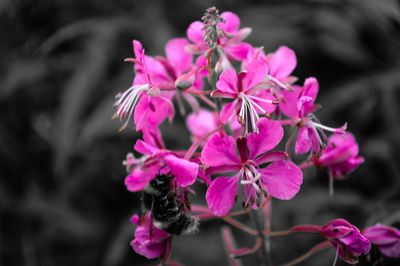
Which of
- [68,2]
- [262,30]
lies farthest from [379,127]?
[68,2]

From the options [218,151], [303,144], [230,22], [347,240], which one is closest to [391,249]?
[347,240]

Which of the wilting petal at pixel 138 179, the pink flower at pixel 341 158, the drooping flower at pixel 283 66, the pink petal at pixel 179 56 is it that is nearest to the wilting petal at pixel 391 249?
the pink flower at pixel 341 158

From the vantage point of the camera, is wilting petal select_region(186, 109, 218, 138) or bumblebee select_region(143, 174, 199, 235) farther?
wilting petal select_region(186, 109, 218, 138)

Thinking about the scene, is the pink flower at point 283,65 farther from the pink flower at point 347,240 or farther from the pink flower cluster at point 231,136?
the pink flower at point 347,240

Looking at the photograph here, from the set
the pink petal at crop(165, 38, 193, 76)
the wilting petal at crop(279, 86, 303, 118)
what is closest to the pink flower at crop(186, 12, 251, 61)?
the pink petal at crop(165, 38, 193, 76)

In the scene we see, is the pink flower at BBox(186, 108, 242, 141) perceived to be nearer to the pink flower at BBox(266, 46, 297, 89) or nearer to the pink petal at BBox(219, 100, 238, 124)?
the pink flower at BBox(266, 46, 297, 89)

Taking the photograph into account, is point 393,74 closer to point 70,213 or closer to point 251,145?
point 251,145
